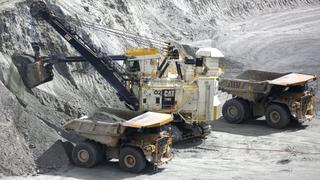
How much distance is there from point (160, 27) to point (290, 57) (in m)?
7.20

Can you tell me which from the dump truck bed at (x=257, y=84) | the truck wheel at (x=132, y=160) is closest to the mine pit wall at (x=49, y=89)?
the truck wheel at (x=132, y=160)

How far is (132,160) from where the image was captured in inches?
649

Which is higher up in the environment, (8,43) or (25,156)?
(8,43)

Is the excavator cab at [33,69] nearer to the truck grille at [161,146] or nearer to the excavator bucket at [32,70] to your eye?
the excavator bucket at [32,70]

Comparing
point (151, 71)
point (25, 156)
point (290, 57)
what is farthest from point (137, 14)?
point (25, 156)

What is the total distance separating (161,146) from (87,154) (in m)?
2.03

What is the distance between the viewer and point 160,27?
111ft

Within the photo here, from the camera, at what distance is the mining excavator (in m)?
19.7

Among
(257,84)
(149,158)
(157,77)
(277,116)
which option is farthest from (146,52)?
(277,116)

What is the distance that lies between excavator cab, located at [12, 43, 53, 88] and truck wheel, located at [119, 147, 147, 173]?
455 centimetres

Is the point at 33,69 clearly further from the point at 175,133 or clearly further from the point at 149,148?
the point at 149,148

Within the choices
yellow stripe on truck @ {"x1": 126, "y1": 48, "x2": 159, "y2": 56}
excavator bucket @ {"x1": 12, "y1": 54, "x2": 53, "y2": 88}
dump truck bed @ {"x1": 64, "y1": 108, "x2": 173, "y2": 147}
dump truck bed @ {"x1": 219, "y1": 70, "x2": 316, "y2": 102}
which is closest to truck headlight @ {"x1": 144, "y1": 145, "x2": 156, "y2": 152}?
dump truck bed @ {"x1": 64, "y1": 108, "x2": 173, "y2": 147}

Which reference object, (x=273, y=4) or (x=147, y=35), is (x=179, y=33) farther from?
(x=273, y=4)

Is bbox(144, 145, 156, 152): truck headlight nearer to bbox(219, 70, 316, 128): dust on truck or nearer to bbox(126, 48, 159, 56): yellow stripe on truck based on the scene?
bbox(126, 48, 159, 56): yellow stripe on truck
